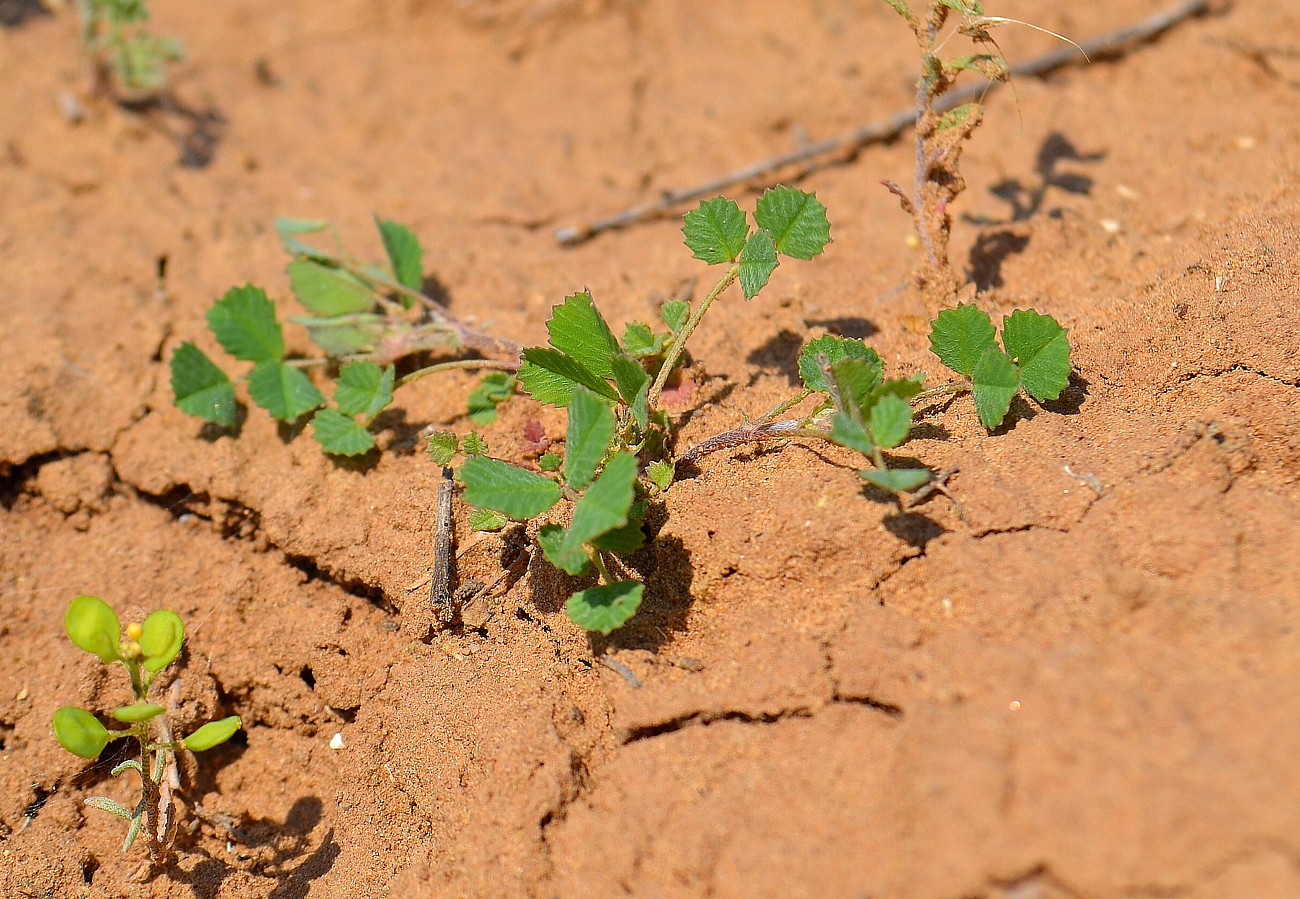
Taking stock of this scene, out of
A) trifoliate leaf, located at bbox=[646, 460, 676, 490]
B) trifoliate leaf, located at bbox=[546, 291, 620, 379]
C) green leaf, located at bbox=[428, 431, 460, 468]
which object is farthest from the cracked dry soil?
trifoliate leaf, located at bbox=[546, 291, 620, 379]

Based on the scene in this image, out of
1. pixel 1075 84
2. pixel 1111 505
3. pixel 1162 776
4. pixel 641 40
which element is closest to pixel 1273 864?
pixel 1162 776

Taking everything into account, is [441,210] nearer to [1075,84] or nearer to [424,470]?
[424,470]

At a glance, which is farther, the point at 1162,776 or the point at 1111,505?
the point at 1111,505

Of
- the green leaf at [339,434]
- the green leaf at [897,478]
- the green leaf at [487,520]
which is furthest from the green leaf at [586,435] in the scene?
the green leaf at [339,434]

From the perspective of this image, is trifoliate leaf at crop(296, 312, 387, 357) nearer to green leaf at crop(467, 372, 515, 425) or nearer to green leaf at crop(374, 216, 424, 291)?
green leaf at crop(374, 216, 424, 291)

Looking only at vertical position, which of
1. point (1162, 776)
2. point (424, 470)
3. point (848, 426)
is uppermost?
point (848, 426)

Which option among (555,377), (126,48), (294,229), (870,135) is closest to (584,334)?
(555,377)
